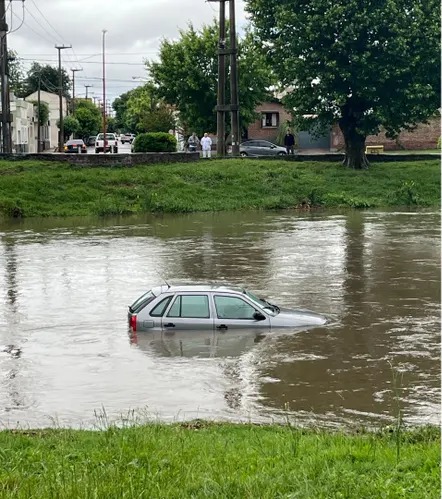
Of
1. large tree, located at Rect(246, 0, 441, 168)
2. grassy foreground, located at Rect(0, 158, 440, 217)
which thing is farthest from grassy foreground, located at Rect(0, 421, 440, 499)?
large tree, located at Rect(246, 0, 441, 168)

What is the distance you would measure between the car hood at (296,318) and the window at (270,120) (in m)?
64.2

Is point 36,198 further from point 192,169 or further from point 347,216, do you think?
point 347,216

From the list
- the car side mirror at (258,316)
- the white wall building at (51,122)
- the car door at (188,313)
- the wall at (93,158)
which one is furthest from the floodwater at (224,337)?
the white wall building at (51,122)

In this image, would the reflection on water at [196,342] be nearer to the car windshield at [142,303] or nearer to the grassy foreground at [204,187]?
the car windshield at [142,303]

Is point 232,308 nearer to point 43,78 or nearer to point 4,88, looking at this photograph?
point 4,88

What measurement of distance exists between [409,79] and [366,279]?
2580cm

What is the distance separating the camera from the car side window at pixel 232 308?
68.8 feet

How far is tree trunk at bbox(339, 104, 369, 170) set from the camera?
5281 cm

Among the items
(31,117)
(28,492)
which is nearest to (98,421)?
(28,492)

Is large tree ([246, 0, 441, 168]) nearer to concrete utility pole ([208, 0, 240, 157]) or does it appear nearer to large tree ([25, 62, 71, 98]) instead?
concrete utility pole ([208, 0, 240, 157])

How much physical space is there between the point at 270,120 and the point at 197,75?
670 inches

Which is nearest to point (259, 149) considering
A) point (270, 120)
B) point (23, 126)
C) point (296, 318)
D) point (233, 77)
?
point (233, 77)

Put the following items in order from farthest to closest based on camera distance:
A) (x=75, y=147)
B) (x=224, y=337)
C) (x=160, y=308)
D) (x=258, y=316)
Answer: (x=75, y=147) < (x=160, y=308) < (x=258, y=316) < (x=224, y=337)

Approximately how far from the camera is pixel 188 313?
2094 cm
